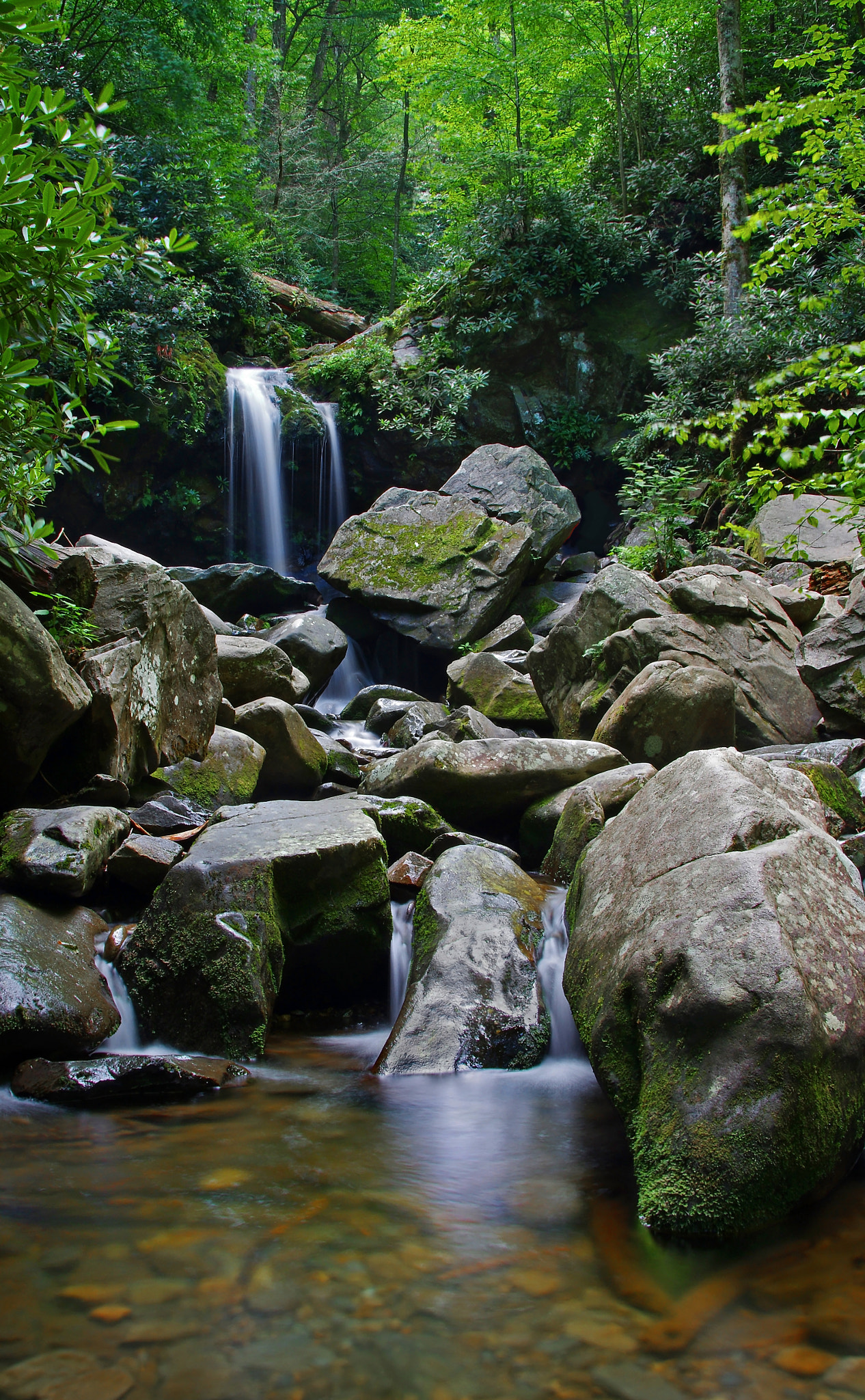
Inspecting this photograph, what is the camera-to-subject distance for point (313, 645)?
34.1 ft

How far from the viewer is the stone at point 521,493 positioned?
12984 millimetres

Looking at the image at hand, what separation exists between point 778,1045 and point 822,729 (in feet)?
19.1

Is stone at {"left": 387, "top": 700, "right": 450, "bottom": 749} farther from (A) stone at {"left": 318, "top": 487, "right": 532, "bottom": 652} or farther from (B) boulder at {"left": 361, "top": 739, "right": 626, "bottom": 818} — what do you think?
(A) stone at {"left": 318, "top": 487, "right": 532, "bottom": 652}

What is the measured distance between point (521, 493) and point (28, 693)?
34.0 ft

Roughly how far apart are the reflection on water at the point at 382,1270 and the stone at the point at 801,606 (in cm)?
688

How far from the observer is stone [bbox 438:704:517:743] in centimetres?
771

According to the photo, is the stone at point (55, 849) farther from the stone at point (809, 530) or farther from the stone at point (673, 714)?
the stone at point (809, 530)

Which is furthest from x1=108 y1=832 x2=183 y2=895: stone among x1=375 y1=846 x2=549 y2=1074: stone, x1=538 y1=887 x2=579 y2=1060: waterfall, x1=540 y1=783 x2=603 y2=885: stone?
x1=540 y1=783 x2=603 y2=885: stone

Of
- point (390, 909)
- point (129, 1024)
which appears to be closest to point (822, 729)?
point (390, 909)

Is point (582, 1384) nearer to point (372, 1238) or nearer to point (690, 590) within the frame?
point (372, 1238)

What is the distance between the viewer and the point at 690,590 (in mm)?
8258

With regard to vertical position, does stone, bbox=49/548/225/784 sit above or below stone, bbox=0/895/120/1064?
above

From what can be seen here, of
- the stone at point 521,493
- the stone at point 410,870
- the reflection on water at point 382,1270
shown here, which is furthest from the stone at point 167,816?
the stone at point 521,493

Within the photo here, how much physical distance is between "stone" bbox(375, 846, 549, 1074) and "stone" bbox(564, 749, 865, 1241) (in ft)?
2.42
